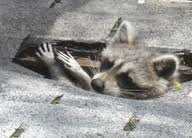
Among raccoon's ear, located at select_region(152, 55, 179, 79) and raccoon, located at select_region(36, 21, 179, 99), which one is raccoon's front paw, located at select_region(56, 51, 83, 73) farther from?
raccoon's ear, located at select_region(152, 55, 179, 79)

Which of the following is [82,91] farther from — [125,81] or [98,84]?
[125,81]

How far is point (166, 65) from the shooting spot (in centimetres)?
567

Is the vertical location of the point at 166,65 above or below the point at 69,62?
below

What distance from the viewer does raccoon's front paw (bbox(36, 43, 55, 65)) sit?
5.96 metres

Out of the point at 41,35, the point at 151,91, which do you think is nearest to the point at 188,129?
the point at 151,91

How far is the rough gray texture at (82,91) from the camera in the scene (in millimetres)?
3842

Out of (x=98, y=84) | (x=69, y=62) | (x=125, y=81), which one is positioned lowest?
(x=125, y=81)

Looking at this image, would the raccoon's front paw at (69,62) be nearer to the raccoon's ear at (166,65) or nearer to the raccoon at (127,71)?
the raccoon at (127,71)

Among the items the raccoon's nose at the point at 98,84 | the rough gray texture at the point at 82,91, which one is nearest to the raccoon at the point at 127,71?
the raccoon's nose at the point at 98,84

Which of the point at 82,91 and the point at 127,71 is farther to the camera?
the point at 127,71

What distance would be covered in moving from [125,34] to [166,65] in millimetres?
617

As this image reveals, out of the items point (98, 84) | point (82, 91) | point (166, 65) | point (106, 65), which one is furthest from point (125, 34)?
point (82, 91)

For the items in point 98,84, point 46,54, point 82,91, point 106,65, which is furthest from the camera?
point 46,54

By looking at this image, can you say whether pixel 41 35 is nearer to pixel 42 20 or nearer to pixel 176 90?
pixel 42 20
